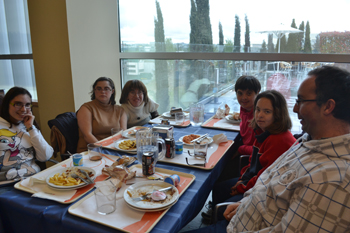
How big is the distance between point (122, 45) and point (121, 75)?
1.50 feet

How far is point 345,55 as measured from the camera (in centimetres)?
257

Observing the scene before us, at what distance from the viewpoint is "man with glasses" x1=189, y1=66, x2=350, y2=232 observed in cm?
82

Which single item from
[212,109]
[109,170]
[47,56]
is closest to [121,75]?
[47,56]

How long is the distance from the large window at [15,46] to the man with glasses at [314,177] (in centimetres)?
379

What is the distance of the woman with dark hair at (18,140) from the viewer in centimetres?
165

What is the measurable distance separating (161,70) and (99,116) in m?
1.54

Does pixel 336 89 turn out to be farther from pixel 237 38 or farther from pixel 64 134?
pixel 237 38

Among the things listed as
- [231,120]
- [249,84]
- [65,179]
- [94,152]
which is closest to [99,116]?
[94,152]

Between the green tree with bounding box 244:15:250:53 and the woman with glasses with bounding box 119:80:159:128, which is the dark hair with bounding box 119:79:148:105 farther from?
the green tree with bounding box 244:15:250:53

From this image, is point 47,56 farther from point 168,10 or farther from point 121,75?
point 168,10

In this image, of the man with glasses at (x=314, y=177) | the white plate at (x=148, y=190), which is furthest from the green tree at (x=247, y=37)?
the white plate at (x=148, y=190)

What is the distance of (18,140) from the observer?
171cm

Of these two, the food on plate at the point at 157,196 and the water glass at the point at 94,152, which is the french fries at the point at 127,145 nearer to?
the water glass at the point at 94,152

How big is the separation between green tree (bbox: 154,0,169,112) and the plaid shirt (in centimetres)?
272
